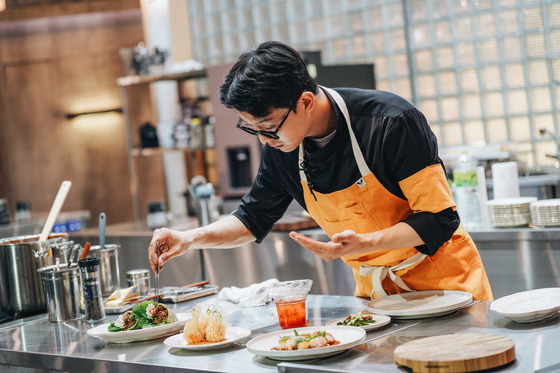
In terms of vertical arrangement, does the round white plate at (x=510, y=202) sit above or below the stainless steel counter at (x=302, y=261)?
above

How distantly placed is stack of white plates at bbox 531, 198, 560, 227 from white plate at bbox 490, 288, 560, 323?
1449 mm

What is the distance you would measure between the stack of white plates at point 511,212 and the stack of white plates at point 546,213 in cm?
5

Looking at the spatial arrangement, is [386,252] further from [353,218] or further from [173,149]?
[173,149]

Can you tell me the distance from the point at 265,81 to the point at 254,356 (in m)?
0.70

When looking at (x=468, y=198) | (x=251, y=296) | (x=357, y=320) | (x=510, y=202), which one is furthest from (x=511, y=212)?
(x=357, y=320)

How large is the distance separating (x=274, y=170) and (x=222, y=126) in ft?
10.6

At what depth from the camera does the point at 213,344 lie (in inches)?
66.9

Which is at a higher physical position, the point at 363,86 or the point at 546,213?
the point at 363,86

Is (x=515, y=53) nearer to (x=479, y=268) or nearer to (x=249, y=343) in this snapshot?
(x=479, y=268)

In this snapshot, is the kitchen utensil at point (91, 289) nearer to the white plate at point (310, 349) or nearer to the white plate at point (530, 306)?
the white plate at point (310, 349)

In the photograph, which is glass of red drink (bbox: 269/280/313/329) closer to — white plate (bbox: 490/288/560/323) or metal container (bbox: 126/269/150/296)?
white plate (bbox: 490/288/560/323)

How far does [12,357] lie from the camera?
2012 mm

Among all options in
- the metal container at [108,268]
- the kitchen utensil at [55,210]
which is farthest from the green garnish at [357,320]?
the kitchen utensil at [55,210]

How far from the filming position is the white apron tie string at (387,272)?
2.07 metres
